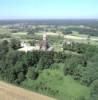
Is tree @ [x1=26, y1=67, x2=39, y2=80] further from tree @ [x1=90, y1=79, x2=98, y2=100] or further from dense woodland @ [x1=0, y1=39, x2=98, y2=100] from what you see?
tree @ [x1=90, y1=79, x2=98, y2=100]

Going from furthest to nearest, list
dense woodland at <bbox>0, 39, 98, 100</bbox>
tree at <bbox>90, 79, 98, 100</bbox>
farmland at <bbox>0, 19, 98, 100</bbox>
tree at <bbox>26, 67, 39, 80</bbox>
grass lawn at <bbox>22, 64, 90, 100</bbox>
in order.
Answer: tree at <bbox>26, 67, 39, 80</bbox>, dense woodland at <bbox>0, 39, 98, 100</bbox>, grass lawn at <bbox>22, 64, 90, 100</bbox>, farmland at <bbox>0, 19, 98, 100</bbox>, tree at <bbox>90, 79, 98, 100</bbox>

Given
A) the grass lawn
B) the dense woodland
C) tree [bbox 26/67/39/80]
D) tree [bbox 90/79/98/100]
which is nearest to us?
tree [bbox 90/79/98/100]

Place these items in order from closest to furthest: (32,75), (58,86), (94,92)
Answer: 1. (94,92)
2. (58,86)
3. (32,75)

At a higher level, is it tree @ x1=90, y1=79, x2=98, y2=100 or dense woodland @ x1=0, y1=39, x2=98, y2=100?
tree @ x1=90, y1=79, x2=98, y2=100

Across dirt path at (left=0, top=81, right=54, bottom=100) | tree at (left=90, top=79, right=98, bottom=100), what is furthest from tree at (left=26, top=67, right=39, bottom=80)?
tree at (left=90, top=79, right=98, bottom=100)

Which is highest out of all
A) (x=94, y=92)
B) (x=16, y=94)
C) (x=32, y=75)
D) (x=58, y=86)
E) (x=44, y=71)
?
(x=94, y=92)

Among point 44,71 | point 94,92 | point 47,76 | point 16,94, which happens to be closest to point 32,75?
point 47,76

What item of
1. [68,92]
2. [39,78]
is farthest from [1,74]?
[68,92]

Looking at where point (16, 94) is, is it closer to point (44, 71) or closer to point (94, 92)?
point (94, 92)

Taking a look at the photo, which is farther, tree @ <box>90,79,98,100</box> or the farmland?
the farmland
